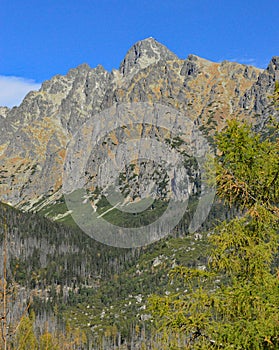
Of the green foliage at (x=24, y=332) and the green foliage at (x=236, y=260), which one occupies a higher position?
the green foliage at (x=236, y=260)

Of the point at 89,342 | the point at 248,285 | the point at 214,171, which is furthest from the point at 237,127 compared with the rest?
the point at 89,342

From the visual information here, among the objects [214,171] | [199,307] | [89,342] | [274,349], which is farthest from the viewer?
[89,342]

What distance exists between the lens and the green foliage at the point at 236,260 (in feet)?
34.4

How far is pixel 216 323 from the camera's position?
1073cm

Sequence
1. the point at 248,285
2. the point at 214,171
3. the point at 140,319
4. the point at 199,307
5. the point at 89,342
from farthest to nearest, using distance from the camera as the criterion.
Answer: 1. the point at 140,319
2. the point at 89,342
3. the point at 214,171
4. the point at 199,307
5. the point at 248,285

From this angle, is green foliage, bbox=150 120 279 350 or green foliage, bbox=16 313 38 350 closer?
green foliage, bbox=16 313 38 350

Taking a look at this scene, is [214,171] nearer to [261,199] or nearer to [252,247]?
[261,199]

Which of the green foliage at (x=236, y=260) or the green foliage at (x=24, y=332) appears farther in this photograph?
the green foliage at (x=236, y=260)

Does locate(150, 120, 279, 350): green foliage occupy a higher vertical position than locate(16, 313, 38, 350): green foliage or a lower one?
higher

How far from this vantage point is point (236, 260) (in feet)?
39.8

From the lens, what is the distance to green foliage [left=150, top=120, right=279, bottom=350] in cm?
1049

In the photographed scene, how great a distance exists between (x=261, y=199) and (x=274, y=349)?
13.0ft

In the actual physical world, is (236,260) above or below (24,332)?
above

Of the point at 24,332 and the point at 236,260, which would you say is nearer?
the point at 236,260
